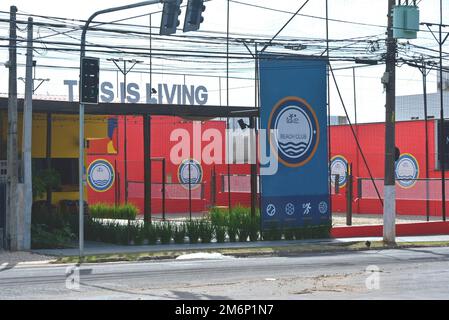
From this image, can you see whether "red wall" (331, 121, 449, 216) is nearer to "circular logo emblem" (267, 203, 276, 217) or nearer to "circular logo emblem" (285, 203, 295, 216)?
"circular logo emblem" (285, 203, 295, 216)

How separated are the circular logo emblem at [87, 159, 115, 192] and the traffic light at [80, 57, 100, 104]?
25553 millimetres

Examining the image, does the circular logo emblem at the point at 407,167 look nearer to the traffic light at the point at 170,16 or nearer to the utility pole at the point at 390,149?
the utility pole at the point at 390,149

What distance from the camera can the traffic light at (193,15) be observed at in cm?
2020

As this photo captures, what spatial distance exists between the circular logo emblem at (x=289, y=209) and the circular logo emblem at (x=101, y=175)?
2093cm

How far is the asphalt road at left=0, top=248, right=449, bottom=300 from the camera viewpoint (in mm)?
13648

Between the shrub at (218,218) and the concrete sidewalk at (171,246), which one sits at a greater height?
the shrub at (218,218)

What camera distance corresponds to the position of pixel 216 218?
28234 millimetres

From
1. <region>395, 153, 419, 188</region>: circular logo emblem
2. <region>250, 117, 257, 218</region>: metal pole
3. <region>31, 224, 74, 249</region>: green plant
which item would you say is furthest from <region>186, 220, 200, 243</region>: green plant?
<region>395, 153, 419, 188</region>: circular logo emblem

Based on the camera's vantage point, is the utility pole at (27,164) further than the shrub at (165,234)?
No

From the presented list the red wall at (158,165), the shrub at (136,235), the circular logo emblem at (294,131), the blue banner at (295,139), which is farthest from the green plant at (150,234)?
the red wall at (158,165)

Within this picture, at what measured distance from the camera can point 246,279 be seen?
1609 centimetres

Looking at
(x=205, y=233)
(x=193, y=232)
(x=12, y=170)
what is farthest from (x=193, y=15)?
(x=205, y=233)
